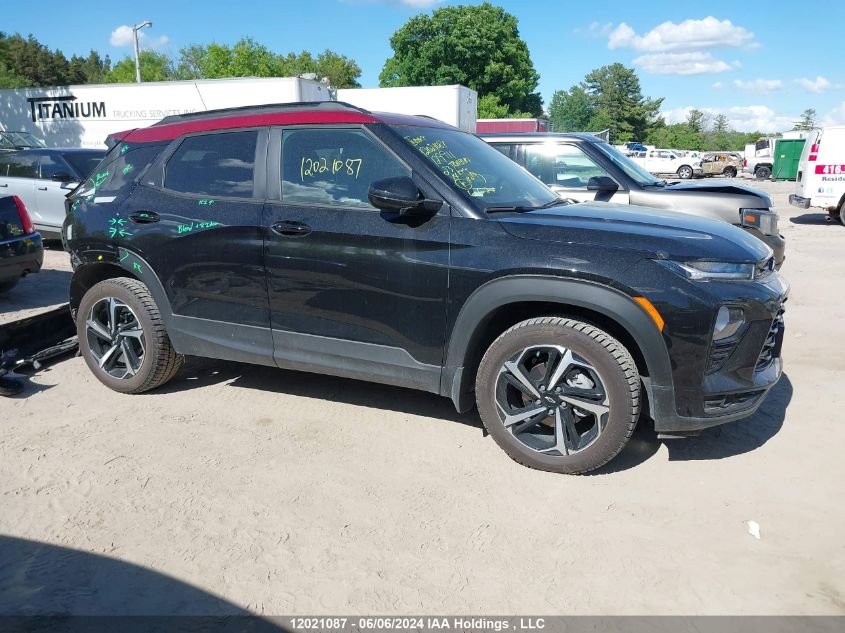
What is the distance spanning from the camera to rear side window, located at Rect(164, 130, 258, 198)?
13.9 feet

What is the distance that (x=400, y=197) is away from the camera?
348cm

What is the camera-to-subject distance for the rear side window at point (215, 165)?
4230 millimetres

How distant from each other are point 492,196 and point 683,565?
2.20 metres

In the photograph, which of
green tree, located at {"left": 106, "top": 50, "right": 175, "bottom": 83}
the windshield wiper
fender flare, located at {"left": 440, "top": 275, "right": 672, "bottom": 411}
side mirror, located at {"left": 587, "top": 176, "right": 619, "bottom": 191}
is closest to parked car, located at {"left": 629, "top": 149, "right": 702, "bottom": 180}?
side mirror, located at {"left": 587, "top": 176, "right": 619, "bottom": 191}

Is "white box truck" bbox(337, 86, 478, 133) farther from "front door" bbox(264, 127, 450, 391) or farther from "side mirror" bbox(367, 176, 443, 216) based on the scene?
"side mirror" bbox(367, 176, 443, 216)

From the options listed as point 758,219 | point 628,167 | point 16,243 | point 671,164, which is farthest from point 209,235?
point 671,164

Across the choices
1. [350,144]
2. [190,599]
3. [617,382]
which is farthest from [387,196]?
[190,599]

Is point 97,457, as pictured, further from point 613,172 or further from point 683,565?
point 613,172

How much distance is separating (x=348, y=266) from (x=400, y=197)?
561mm

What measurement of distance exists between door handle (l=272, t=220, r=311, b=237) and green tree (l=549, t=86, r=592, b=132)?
77736mm

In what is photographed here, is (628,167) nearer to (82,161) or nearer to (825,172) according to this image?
(82,161)

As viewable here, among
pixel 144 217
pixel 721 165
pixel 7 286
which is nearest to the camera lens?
pixel 144 217

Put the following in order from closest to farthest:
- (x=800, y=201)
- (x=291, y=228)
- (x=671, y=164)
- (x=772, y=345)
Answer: (x=772, y=345) < (x=291, y=228) < (x=800, y=201) < (x=671, y=164)

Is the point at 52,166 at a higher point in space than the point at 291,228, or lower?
higher
